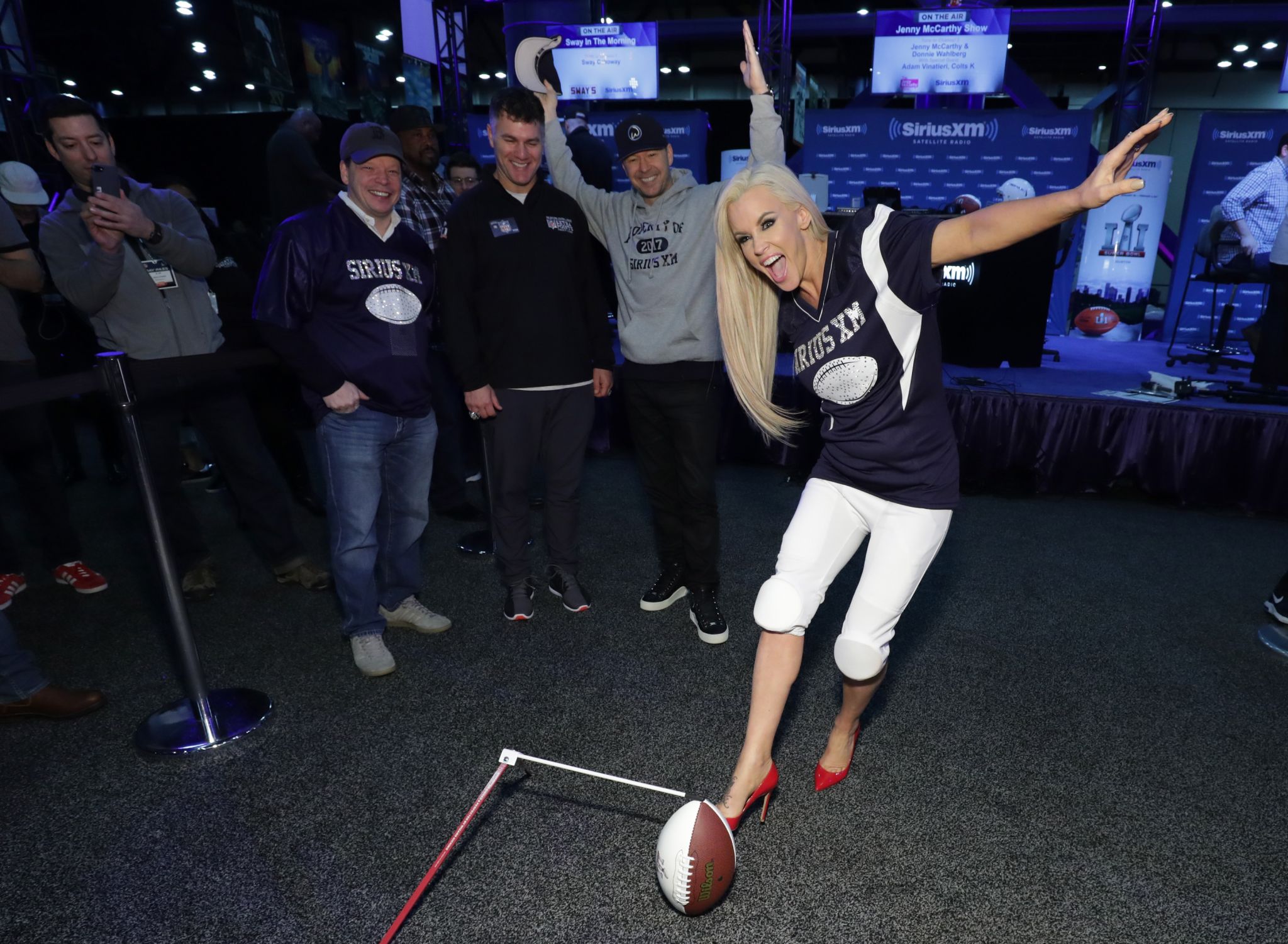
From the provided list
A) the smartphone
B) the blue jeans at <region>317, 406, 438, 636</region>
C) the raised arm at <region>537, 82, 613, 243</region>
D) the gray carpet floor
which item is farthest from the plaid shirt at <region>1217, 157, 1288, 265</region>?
the smartphone

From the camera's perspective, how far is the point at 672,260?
2609mm

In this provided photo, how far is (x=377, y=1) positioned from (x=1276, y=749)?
710 inches

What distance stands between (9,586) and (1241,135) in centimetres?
1036

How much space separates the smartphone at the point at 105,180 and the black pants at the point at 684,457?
5.72 ft

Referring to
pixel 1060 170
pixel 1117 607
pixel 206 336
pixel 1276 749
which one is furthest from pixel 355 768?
pixel 1060 170

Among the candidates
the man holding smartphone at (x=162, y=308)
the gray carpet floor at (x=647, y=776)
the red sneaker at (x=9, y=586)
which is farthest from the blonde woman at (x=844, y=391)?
the red sneaker at (x=9, y=586)

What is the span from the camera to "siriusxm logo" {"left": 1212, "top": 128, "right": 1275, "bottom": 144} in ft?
24.2

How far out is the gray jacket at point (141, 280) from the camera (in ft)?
8.47

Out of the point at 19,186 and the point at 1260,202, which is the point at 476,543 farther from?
the point at 1260,202

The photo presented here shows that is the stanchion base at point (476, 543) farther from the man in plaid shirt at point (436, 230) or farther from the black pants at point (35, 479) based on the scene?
the black pants at point (35, 479)

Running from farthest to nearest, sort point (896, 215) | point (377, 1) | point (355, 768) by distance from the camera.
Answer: point (377, 1), point (355, 768), point (896, 215)

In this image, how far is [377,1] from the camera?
598 inches

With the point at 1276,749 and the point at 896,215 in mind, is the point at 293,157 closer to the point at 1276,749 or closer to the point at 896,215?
the point at 896,215

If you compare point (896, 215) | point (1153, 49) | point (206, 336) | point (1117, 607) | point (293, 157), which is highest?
point (1153, 49)
